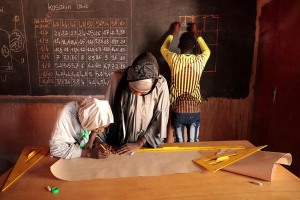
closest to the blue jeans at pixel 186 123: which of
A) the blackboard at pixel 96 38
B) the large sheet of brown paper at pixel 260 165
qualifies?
the blackboard at pixel 96 38

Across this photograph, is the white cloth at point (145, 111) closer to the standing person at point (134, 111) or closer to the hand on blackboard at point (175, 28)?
the standing person at point (134, 111)

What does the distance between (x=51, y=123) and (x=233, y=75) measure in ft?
8.11

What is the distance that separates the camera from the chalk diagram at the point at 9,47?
3.06m

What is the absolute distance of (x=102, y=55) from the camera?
3135 millimetres

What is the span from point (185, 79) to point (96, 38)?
124cm

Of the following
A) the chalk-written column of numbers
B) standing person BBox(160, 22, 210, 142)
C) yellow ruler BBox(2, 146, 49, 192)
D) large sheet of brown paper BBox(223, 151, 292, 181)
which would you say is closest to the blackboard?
the chalk-written column of numbers

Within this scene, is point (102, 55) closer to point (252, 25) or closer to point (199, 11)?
point (199, 11)

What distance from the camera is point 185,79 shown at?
2.70m

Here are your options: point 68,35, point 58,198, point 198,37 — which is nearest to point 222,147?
point 58,198

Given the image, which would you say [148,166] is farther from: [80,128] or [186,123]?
[186,123]

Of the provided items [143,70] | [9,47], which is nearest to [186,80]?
[143,70]

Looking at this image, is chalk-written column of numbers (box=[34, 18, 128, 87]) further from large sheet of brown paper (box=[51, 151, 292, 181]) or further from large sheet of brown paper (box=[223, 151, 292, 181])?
large sheet of brown paper (box=[223, 151, 292, 181])

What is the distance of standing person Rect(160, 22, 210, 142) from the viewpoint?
266 cm

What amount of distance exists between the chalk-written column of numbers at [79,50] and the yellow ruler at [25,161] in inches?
61.2
